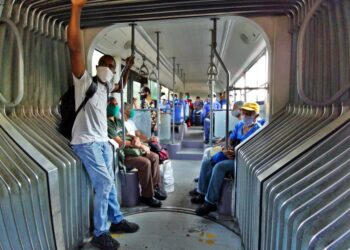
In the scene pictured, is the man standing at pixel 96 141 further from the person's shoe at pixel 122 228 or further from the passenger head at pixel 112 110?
the passenger head at pixel 112 110

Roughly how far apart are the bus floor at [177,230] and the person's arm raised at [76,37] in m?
1.58

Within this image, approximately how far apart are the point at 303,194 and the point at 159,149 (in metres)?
2.70

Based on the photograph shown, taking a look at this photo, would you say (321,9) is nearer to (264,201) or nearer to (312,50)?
(312,50)

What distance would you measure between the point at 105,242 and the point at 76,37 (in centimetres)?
172

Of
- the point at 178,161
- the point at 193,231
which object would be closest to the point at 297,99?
the point at 193,231

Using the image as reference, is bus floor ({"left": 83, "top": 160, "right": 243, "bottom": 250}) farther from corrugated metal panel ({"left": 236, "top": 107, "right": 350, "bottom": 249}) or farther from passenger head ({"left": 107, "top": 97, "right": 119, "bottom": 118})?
passenger head ({"left": 107, "top": 97, "right": 119, "bottom": 118})

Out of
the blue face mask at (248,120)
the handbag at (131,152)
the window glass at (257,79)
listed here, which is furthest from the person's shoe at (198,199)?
the window glass at (257,79)

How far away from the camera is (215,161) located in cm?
321

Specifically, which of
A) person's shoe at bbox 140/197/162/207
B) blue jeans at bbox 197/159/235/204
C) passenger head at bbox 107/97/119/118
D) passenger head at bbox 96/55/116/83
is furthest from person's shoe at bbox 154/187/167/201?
passenger head at bbox 96/55/116/83

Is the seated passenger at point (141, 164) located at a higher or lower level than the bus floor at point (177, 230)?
higher

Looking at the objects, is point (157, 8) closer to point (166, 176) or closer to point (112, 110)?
point (112, 110)

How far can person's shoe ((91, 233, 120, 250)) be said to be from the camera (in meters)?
2.28

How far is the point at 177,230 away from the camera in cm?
269

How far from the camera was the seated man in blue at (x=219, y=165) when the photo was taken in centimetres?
293
